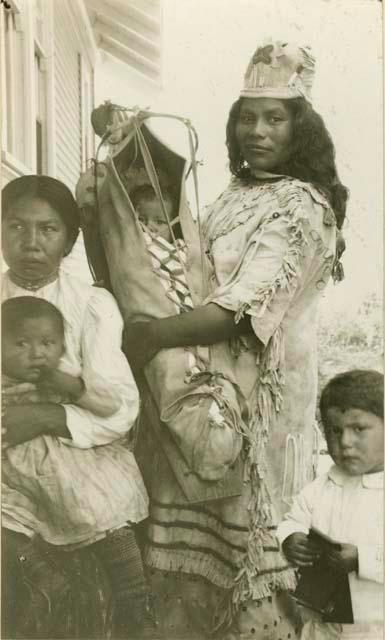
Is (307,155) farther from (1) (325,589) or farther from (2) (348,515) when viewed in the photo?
(1) (325,589)

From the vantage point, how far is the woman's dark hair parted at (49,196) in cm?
283

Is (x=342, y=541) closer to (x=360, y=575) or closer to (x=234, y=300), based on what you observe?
(x=360, y=575)

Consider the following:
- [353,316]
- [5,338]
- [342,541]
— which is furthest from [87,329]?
[342,541]

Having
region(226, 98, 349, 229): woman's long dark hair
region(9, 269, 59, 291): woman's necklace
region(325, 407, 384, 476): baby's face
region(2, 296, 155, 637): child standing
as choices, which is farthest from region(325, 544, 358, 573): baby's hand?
region(9, 269, 59, 291): woman's necklace

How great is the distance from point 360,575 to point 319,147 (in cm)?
126

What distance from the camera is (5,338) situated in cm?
280

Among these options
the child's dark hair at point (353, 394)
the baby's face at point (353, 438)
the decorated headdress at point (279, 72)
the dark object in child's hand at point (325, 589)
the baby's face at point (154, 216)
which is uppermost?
the decorated headdress at point (279, 72)

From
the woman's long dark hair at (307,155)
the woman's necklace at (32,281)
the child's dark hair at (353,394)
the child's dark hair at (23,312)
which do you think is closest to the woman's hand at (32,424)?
the child's dark hair at (23,312)

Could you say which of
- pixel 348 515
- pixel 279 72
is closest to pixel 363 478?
pixel 348 515

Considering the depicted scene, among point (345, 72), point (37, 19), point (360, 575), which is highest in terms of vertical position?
point (37, 19)

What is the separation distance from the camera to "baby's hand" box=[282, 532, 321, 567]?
9.12ft

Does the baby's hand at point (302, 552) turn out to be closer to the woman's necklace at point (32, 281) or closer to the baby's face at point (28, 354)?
the baby's face at point (28, 354)

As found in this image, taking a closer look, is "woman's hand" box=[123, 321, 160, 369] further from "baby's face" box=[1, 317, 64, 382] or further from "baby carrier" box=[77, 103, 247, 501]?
"baby's face" box=[1, 317, 64, 382]

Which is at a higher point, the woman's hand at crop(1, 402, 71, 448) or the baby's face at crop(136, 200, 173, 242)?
the baby's face at crop(136, 200, 173, 242)
